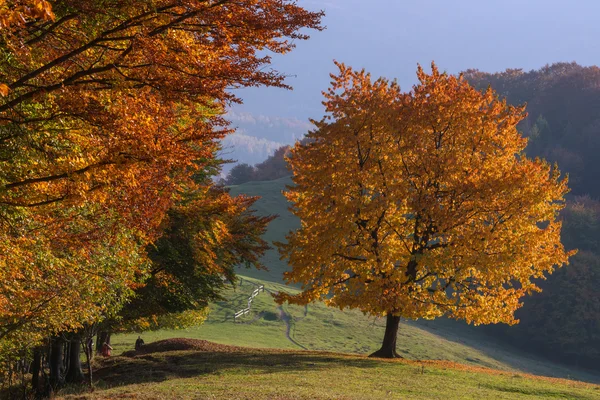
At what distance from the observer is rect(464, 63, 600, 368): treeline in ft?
260

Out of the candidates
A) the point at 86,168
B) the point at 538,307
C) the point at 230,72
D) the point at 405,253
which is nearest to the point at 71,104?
the point at 86,168

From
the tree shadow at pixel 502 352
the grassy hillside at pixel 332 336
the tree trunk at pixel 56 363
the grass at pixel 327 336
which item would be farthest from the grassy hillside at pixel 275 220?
the tree trunk at pixel 56 363

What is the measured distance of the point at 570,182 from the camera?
402 feet

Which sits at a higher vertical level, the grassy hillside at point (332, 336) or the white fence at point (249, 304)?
the white fence at point (249, 304)

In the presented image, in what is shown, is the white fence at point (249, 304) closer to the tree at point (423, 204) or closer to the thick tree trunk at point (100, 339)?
the thick tree trunk at point (100, 339)

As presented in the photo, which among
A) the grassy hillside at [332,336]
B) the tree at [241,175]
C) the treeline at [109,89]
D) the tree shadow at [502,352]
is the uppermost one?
the tree at [241,175]

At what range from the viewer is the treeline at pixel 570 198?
260ft

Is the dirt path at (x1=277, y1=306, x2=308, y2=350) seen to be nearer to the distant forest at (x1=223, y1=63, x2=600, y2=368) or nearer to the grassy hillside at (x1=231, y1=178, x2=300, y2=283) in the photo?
the grassy hillside at (x1=231, y1=178, x2=300, y2=283)

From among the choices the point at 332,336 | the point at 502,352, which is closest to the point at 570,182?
the point at 502,352

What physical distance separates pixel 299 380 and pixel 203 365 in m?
6.51

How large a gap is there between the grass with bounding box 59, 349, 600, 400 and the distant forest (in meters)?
63.8

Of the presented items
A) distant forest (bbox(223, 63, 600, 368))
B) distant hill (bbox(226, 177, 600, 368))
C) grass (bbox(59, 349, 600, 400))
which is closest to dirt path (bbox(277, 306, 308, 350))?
distant hill (bbox(226, 177, 600, 368))

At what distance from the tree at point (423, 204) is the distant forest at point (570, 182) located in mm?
63980

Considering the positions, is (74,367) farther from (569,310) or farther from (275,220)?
(275,220)
